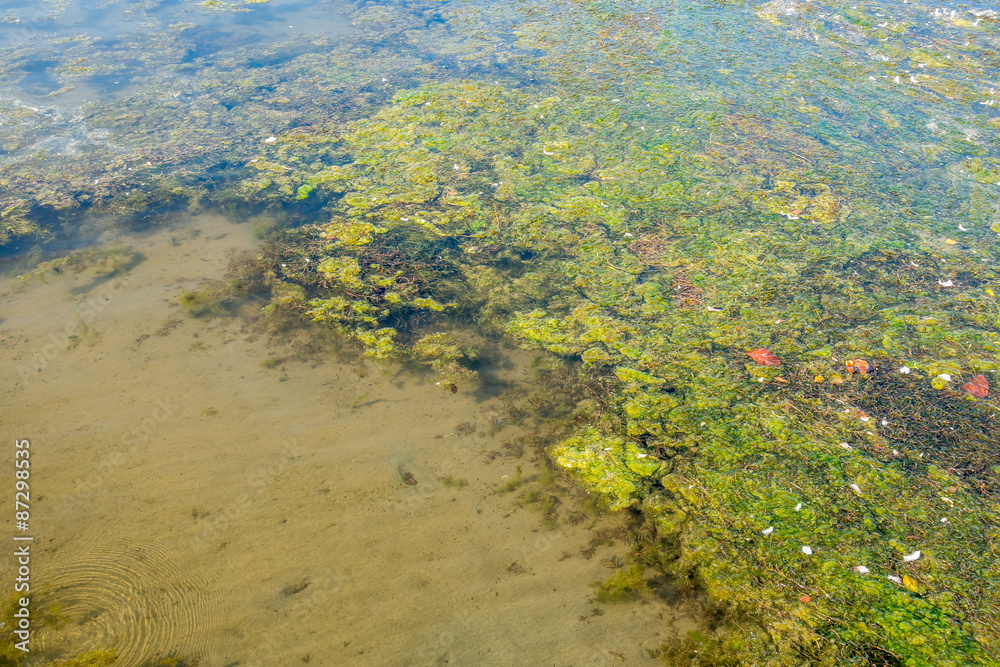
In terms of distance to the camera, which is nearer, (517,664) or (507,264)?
(517,664)

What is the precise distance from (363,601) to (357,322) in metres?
2.09

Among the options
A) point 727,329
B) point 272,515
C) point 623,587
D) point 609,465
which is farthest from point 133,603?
point 727,329

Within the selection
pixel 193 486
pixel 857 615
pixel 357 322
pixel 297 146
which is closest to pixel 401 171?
pixel 297 146

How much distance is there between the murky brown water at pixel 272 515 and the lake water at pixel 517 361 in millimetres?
18

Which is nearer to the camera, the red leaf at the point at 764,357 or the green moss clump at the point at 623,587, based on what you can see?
the green moss clump at the point at 623,587

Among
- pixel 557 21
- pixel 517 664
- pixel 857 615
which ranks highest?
pixel 557 21

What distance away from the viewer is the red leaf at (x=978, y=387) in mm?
3523

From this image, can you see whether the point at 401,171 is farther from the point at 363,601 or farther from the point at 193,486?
the point at 363,601

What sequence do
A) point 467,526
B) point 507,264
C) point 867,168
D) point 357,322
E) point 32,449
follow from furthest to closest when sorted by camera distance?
point 867,168
point 507,264
point 357,322
point 32,449
point 467,526

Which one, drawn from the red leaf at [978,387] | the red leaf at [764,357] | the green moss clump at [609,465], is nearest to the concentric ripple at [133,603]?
the green moss clump at [609,465]

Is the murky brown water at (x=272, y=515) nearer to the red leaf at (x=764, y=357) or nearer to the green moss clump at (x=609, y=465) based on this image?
the green moss clump at (x=609, y=465)

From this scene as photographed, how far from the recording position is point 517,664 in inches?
101

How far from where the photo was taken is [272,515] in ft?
10.2

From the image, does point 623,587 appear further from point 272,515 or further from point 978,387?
point 978,387
